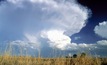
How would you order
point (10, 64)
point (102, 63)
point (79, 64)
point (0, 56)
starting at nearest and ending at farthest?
point (10, 64) < point (0, 56) < point (79, 64) < point (102, 63)

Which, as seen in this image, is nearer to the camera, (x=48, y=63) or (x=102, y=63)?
(x=48, y=63)

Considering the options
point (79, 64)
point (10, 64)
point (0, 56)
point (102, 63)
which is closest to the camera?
point (10, 64)

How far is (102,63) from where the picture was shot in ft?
55.4

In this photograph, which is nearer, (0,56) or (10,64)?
(10,64)

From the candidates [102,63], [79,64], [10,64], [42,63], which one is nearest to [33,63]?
[42,63]

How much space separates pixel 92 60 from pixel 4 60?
5.99 m

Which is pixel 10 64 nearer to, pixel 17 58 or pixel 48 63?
pixel 17 58

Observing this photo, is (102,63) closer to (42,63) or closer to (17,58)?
(42,63)

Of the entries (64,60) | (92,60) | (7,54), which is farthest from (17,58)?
(92,60)

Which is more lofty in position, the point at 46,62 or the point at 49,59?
the point at 49,59

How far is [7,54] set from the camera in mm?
14562

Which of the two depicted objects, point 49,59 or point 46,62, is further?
point 49,59

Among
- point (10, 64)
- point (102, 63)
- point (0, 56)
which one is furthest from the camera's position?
point (102, 63)

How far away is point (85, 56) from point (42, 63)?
316 centimetres
